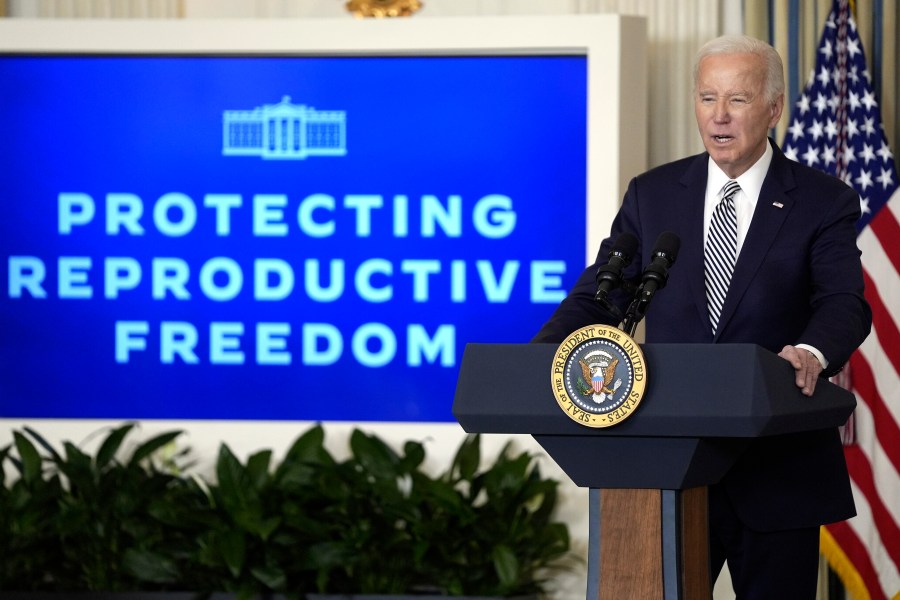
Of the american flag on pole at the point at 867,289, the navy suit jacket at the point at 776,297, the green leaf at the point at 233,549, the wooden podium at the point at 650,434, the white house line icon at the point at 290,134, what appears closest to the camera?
the wooden podium at the point at 650,434

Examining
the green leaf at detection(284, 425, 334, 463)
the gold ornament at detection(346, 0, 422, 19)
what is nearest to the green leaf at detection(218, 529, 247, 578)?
the green leaf at detection(284, 425, 334, 463)

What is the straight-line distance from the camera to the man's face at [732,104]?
2.17 m

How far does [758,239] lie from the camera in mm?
2166

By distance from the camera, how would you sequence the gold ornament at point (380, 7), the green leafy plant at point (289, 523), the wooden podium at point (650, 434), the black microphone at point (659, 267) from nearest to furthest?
the wooden podium at point (650, 434)
the black microphone at point (659, 267)
the green leafy plant at point (289, 523)
the gold ornament at point (380, 7)

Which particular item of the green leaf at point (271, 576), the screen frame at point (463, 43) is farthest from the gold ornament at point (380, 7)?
the green leaf at point (271, 576)

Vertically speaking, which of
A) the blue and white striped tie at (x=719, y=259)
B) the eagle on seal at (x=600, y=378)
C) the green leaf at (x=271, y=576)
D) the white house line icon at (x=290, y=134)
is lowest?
the green leaf at (x=271, y=576)

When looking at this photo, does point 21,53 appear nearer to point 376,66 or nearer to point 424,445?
point 376,66

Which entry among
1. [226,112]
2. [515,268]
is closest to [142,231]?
[226,112]

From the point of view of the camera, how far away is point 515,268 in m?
4.42

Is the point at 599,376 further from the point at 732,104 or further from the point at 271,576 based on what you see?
the point at 271,576

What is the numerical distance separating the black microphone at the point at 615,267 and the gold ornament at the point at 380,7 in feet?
10.0

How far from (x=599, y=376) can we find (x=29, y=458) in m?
3.07

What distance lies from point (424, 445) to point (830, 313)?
247cm

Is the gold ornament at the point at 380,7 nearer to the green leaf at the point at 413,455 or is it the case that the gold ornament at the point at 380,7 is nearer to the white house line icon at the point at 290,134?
the white house line icon at the point at 290,134
